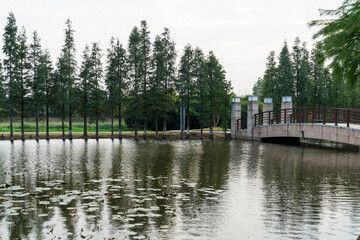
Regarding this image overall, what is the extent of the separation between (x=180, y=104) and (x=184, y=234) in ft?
138

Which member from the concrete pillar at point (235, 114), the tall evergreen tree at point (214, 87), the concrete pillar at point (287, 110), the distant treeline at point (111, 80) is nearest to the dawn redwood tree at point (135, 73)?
the distant treeline at point (111, 80)

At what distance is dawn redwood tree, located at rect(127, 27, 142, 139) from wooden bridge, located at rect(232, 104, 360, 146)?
46.1 ft

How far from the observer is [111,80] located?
47.7m

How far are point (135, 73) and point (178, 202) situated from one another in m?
39.1

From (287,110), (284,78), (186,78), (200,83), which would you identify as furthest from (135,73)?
(284,78)

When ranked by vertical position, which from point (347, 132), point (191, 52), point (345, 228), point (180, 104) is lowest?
point (345, 228)

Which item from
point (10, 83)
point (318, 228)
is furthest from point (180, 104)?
point (318, 228)

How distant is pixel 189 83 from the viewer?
48844mm

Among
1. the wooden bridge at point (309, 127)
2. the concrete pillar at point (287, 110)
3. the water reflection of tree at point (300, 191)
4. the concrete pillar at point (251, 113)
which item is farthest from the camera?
the concrete pillar at point (251, 113)

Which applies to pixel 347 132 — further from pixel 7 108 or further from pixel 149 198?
pixel 7 108

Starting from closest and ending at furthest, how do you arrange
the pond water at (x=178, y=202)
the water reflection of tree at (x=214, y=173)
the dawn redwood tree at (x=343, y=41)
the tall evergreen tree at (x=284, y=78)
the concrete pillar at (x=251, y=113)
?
the dawn redwood tree at (x=343, y=41)
the pond water at (x=178, y=202)
the water reflection of tree at (x=214, y=173)
the concrete pillar at (x=251, y=113)
the tall evergreen tree at (x=284, y=78)

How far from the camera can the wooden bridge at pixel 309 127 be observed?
93.0 ft

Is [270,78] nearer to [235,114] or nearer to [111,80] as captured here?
[235,114]

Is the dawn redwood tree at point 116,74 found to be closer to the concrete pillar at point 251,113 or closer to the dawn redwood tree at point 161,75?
the dawn redwood tree at point 161,75
